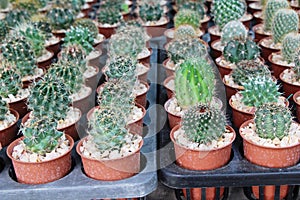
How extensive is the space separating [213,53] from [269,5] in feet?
1.98

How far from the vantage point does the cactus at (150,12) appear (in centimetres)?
391

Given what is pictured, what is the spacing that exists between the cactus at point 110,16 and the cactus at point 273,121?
207cm

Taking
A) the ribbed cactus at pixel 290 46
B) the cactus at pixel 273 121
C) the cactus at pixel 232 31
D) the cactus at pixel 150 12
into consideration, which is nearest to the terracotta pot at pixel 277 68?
the ribbed cactus at pixel 290 46

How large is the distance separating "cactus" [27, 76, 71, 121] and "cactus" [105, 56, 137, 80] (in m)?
0.31

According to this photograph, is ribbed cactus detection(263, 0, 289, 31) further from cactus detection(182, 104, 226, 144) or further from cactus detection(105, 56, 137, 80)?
cactus detection(182, 104, 226, 144)

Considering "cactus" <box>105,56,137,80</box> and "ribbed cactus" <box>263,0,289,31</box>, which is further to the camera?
"ribbed cactus" <box>263,0,289,31</box>

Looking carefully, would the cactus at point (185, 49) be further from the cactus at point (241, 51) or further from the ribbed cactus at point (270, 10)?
the ribbed cactus at point (270, 10)

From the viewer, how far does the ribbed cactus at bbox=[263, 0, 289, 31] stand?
359cm

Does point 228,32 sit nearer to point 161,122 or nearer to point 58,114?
point 161,122

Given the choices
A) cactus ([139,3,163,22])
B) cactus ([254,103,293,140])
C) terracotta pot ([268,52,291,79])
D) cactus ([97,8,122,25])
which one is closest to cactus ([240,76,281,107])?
cactus ([254,103,293,140])

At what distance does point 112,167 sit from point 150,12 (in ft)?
6.79

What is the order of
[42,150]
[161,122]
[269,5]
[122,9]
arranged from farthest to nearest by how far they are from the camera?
[122,9], [269,5], [161,122], [42,150]

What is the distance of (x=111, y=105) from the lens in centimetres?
231

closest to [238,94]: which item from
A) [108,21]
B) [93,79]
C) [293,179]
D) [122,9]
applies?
[293,179]
